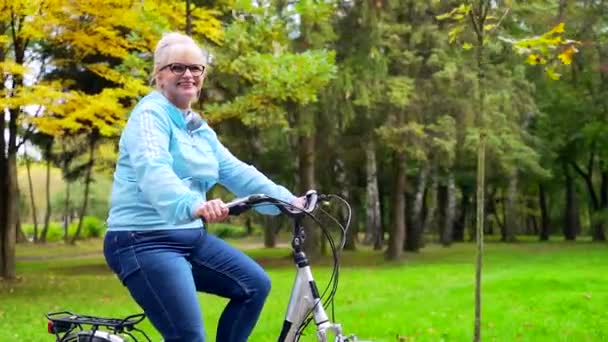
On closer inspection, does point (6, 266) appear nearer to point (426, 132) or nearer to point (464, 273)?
point (464, 273)

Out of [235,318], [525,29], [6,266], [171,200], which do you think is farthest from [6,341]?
[525,29]

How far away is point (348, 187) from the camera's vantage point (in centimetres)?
2920

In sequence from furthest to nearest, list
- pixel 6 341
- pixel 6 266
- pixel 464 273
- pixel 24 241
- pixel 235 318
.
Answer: pixel 24 241
pixel 464 273
pixel 6 266
pixel 6 341
pixel 235 318

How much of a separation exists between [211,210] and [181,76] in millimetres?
676

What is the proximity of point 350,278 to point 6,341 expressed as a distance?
10683 mm

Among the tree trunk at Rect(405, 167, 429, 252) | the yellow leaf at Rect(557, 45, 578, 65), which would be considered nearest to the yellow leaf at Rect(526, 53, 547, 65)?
the yellow leaf at Rect(557, 45, 578, 65)

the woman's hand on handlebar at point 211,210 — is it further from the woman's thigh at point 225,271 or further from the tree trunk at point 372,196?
the tree trunk at point 372,196

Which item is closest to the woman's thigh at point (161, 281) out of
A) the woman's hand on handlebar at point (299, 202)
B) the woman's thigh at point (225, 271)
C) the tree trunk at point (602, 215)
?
the woman's thigh at point (225, 271)

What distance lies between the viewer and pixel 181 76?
3.33m

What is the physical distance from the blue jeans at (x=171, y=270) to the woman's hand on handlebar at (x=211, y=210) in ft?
1.11

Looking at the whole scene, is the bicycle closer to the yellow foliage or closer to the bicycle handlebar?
the bicycle handlebar

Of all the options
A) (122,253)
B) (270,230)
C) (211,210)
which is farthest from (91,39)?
(270,230)

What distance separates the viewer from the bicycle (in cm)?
318

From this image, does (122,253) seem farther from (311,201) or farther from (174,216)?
(311,201)
